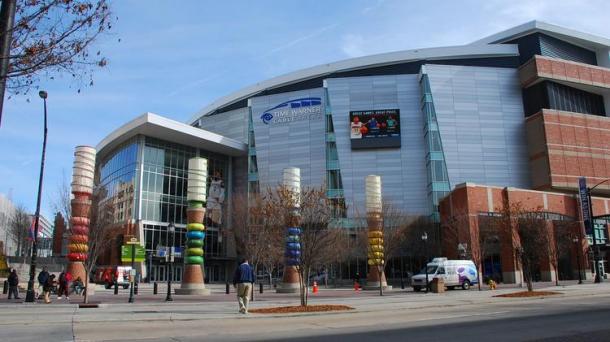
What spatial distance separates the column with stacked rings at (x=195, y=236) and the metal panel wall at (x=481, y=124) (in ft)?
142

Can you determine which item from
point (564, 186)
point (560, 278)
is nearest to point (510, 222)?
point (560, 278)

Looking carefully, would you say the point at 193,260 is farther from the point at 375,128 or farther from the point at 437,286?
the point at 375,128

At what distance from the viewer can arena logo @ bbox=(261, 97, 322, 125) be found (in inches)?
3086

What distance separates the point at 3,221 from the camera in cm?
9975

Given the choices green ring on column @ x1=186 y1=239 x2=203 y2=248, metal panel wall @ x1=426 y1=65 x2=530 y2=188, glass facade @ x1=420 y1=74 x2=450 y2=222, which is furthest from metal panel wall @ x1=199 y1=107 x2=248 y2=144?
green ring on column @ x1=186 y1=239 x2=203 y2=248

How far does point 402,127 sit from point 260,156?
21.7 m

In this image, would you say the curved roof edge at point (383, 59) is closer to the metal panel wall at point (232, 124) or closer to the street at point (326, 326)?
the metal panel wall at point (232, 124)

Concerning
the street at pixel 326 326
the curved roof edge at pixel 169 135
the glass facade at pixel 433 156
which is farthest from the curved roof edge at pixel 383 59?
the street at pixel 326 326

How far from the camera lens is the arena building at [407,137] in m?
70.0

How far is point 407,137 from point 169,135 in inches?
Result: 1324

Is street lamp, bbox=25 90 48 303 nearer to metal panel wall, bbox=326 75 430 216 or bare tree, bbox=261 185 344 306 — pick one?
bare tree, bbox=261 185 344 306

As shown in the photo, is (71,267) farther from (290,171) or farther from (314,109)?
(314,109)

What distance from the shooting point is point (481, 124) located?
245ft

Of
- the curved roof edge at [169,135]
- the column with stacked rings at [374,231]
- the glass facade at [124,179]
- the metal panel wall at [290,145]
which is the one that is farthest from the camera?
the metal panel wall at [290,145]
